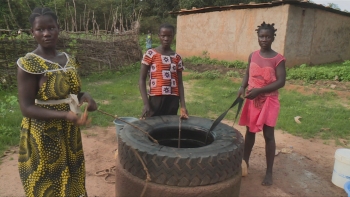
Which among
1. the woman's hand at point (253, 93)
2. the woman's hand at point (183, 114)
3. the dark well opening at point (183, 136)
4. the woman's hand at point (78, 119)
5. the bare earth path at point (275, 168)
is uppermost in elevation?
the woman's hand at point (78, 119)

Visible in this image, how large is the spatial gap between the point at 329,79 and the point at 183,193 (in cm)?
829

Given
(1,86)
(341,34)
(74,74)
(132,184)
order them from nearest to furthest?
(74,74) < (132,184) < (1,86) < (341,34)

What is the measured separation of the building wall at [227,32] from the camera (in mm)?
9859

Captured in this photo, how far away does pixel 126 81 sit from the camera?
850cm

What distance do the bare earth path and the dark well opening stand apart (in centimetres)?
80

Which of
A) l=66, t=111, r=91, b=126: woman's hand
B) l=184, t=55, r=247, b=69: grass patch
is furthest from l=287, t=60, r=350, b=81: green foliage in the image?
l=66, t=111, r=91, b=126: woman's hand

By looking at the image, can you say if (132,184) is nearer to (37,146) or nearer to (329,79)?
(37,146)

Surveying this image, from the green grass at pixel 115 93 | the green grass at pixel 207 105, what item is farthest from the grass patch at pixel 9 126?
the green grass at pixel 115 93

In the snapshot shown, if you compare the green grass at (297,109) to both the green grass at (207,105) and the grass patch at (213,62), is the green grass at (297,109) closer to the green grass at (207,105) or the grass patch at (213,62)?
the green grass at (207,105)

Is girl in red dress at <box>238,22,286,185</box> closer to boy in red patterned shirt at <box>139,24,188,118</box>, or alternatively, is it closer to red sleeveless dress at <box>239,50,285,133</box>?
red sleeveless dress at <box>239,50,285,133</box>

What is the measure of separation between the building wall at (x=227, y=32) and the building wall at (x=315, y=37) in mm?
386

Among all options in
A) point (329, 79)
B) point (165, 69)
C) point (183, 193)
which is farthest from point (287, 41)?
point (183, 193)

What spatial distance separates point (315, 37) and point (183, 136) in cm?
1049

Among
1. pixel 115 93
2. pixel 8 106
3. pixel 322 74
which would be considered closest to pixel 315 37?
pixel 322 74
